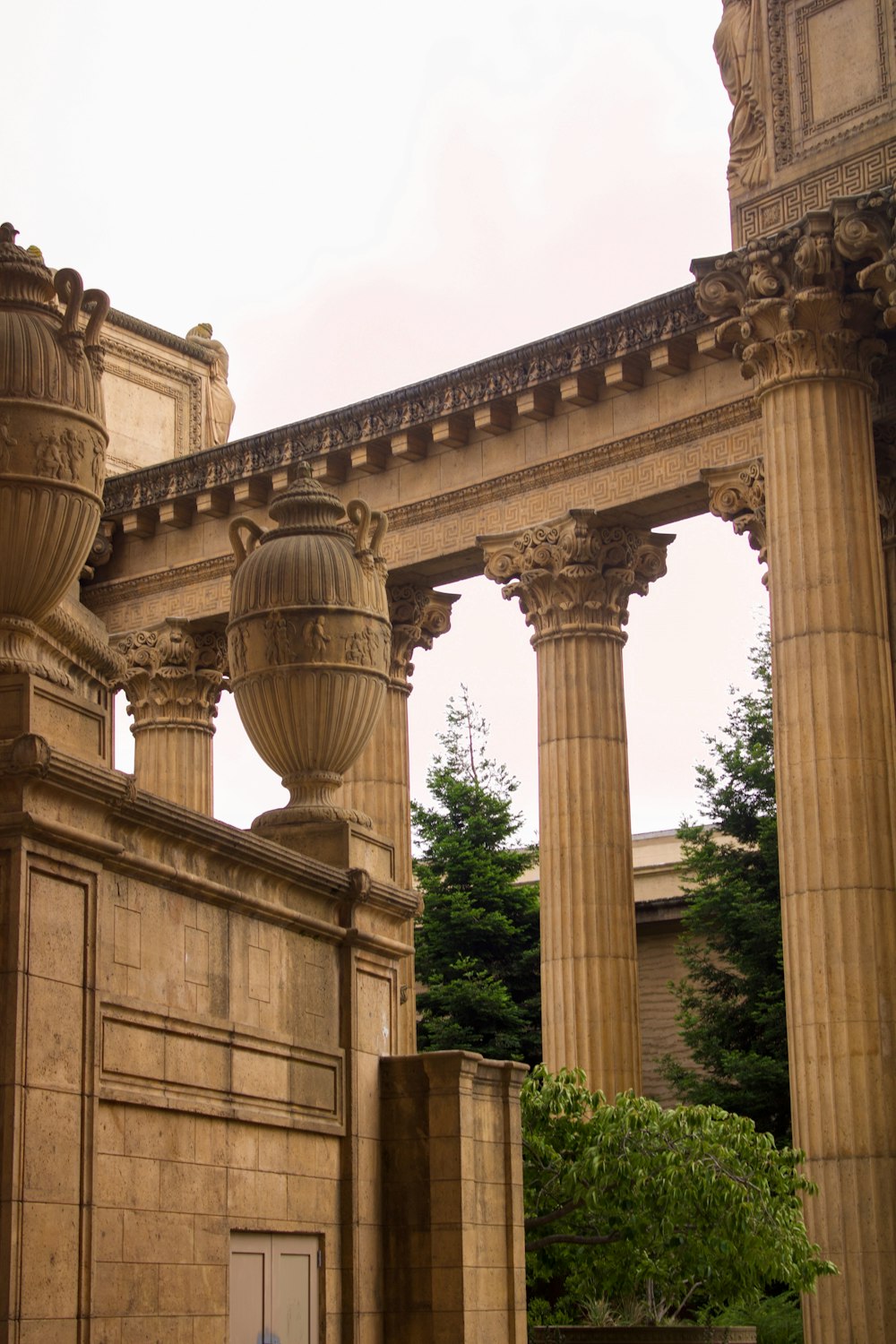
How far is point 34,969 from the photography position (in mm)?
14461

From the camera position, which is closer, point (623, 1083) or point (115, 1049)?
point (115, 1049)

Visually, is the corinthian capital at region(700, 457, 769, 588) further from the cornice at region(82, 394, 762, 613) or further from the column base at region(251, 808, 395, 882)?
the column base at region(251, 808, 395, 882)

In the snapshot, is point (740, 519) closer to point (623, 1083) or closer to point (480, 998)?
point (623, 1083)

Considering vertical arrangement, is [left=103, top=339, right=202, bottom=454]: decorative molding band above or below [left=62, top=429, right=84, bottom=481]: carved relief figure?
above

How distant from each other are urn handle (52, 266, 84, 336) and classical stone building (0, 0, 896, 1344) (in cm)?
4

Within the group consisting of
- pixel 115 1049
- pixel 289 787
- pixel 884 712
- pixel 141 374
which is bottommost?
pixel 115 1049

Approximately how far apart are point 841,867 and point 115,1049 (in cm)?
1874

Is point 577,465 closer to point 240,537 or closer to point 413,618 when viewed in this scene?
point 413,618

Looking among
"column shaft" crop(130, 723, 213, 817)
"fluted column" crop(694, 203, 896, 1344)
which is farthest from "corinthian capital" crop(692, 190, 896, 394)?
"column shaft" crop(130, 723, 213, 817)

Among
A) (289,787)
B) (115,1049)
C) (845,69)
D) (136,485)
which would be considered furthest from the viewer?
(136,485)

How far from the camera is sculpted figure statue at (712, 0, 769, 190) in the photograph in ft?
121

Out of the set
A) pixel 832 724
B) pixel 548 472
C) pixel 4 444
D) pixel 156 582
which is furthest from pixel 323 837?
pixel 156 582

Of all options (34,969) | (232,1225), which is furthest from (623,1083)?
(34,969)

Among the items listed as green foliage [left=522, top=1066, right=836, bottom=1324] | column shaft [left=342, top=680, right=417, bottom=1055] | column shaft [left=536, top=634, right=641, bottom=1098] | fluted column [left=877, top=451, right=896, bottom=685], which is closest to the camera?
green foliage [left=522, top=1066, right=836, bottom=1324]
